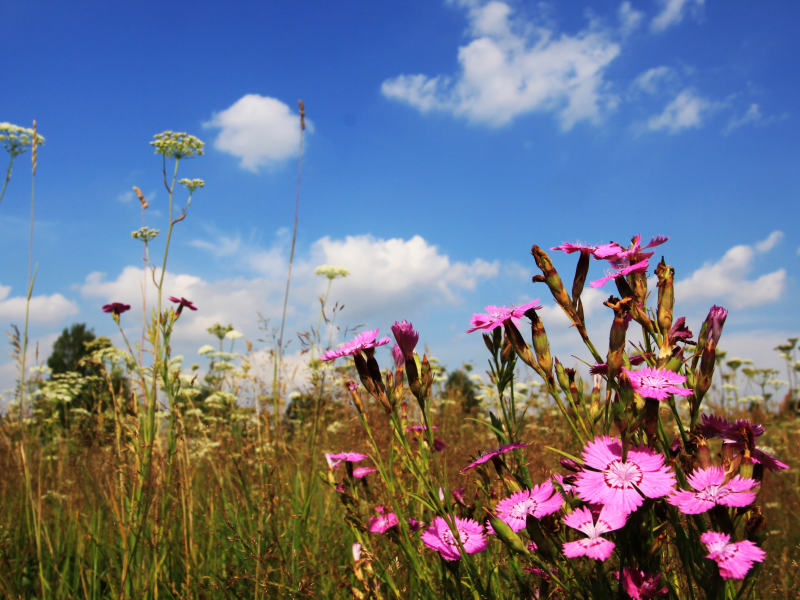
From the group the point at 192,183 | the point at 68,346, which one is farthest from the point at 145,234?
the point at 68,346

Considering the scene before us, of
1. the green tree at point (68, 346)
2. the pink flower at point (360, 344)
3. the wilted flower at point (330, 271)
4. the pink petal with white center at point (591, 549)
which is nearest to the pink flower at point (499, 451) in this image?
the pink petal with white center at point (591, 549)

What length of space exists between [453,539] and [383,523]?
31 cm

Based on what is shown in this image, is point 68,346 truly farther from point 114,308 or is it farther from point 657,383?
point 657,383

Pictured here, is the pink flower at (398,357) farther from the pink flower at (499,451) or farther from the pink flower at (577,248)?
the pink flower at (577,248)

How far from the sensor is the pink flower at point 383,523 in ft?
4.61

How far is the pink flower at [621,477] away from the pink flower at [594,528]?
0.06ft

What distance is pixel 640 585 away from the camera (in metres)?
0.89

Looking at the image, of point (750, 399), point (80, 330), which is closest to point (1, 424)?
point (750, 399)

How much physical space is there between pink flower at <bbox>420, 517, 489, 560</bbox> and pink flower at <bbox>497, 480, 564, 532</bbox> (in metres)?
0.13

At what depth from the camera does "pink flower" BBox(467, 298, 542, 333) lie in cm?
111

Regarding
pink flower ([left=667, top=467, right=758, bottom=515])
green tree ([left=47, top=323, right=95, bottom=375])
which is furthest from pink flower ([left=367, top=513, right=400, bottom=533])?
green tree ([left=47, top=323, right=95, bottom=375])

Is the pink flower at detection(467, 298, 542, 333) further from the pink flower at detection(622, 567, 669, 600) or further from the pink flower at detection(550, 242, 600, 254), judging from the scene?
the pink flower at detection(622, 567, 669, 600)

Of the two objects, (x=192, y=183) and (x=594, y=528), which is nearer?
(x=594, y=528)

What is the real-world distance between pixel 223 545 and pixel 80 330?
25.6 meters
